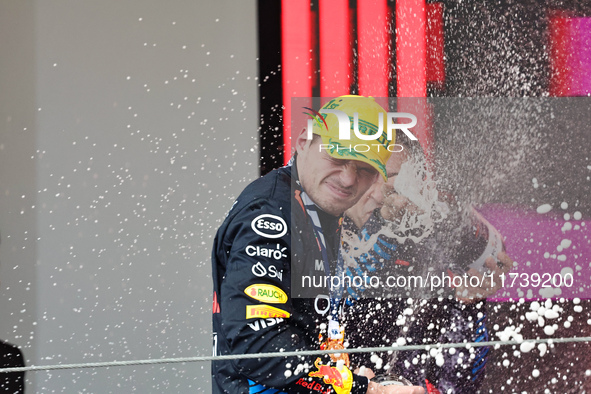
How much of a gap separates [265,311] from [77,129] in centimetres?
70

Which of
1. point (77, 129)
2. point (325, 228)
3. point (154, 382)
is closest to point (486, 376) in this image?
point (325, 228)

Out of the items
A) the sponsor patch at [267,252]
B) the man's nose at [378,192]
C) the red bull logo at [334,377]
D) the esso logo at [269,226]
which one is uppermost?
the man's nose at [378,192]

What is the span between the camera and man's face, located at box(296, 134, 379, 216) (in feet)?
5.68

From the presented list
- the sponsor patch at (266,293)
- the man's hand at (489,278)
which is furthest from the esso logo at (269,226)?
the man's hand at (489,278)

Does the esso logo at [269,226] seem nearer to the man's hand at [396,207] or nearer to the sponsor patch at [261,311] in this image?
the sponsor patch at [261,311]

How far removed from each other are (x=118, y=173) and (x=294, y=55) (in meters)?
0.56

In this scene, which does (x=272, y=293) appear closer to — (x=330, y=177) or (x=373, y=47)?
(x=330, y=177)

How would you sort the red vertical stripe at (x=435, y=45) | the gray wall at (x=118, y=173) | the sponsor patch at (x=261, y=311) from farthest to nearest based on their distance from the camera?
the red vertical stripe at (x=435, y=45)
the gray wall at (x=118, y=173)
the sponsor patch at (x=261, y=311)

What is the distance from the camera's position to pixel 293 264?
167 cm

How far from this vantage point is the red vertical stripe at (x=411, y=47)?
5.86 feet

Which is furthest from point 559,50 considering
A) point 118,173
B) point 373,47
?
point 118,173

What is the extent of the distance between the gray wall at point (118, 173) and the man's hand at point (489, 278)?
0.68 m

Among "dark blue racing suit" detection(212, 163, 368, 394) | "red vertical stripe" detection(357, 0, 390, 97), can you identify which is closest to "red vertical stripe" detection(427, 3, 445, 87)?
"red vertical stripe" detection(357, 0, 390, 97)

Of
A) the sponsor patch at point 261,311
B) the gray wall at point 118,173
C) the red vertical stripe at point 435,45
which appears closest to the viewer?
the sponsor patch at point 261,311
